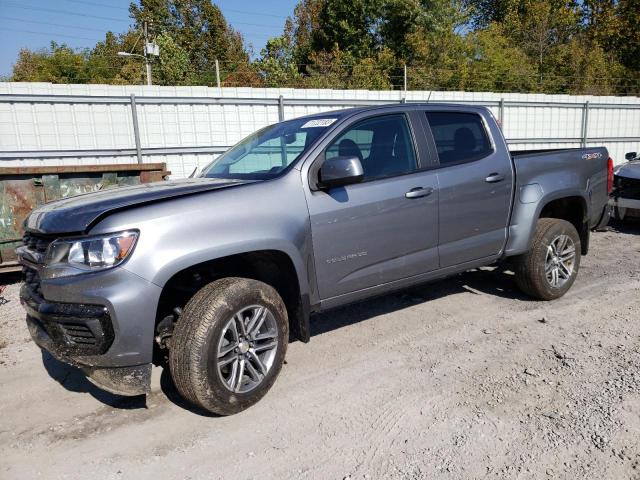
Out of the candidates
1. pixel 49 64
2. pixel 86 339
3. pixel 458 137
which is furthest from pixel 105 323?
pixel 49 64

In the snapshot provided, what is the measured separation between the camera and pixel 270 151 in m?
3.91

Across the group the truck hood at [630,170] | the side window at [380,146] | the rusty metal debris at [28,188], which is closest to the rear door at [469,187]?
the side window at [380,146]

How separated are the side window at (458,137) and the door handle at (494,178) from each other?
0.19 m

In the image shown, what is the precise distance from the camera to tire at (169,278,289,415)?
290 cm

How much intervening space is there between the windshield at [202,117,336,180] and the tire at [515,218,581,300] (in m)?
2.37

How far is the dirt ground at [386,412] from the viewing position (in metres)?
2.65

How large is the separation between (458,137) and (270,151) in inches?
65.3

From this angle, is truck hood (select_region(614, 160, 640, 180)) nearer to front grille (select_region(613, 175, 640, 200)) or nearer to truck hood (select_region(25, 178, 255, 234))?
front grille (select_region(613, 175, 640, 200))

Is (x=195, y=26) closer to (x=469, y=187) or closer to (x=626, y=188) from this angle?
(x=626, y=188)

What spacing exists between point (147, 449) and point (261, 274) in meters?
1.28

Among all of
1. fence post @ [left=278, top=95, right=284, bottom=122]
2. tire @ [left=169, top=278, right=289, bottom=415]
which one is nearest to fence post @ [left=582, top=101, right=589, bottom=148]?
fence post @ [left=278, top=95, right=284, bottom=122]

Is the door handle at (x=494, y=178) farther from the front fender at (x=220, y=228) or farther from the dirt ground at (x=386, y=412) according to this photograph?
the front fender at (x=220, y=228)

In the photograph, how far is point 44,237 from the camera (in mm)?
2975

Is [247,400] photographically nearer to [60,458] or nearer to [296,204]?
[60,458]
